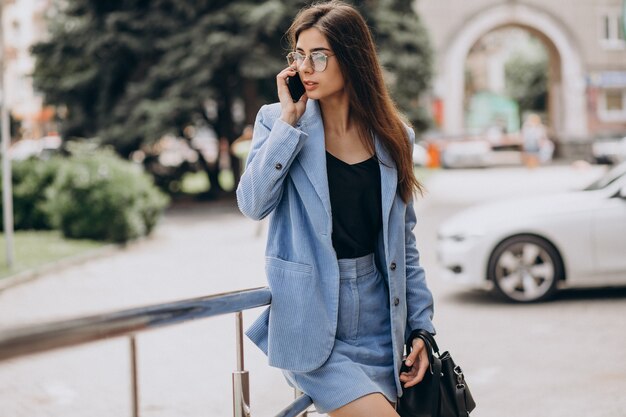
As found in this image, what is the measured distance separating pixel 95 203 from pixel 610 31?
36.2m

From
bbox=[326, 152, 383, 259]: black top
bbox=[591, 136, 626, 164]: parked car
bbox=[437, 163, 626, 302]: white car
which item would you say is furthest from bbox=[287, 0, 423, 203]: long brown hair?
bbox=[591, 136, 626, 164]: parked car

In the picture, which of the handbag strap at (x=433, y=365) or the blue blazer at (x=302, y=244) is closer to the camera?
the blue blazer at (x=302, y=244)

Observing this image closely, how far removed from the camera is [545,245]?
9.50 meters

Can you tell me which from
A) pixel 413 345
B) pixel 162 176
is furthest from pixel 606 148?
pixel 413 345

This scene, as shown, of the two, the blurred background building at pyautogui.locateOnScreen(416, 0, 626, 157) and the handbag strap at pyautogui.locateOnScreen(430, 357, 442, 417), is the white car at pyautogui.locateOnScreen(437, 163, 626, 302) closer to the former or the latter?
the handbag strap at pyautogui.locateOnScreen(430, 357, 442, 417)

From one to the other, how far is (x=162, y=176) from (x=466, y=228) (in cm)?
1969

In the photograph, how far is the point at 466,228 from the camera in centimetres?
973

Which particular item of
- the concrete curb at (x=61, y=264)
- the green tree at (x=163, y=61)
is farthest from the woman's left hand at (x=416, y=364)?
the green tree at (x=163, y=61)

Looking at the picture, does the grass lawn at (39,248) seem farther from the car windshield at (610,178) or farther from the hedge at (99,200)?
the car windshield at (610,178)

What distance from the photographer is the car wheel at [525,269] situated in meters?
9.48

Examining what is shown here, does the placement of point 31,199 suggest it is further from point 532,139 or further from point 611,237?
point 532,139

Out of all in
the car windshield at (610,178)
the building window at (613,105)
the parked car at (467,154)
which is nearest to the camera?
the car windshield at (610,178)

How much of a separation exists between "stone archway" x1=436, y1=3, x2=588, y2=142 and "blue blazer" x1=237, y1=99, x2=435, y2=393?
140ft

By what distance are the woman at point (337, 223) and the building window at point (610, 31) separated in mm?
46480
